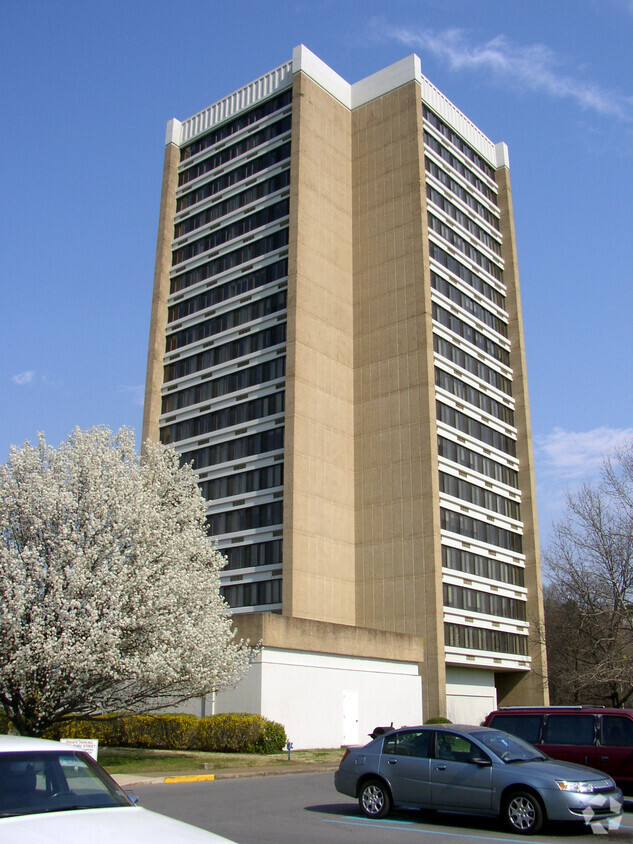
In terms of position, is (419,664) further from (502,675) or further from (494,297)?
(494,297)

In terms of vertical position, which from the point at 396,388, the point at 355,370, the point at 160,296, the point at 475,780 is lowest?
the point at 475,780

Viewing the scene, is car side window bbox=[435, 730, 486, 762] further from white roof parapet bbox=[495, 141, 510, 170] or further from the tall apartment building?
white roof parapet bbox=[495, 141, 510, 170]

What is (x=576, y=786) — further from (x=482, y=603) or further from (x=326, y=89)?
(x=326, y=89)

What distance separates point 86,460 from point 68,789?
64.6 feet

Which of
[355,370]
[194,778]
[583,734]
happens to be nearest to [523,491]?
[355,370]

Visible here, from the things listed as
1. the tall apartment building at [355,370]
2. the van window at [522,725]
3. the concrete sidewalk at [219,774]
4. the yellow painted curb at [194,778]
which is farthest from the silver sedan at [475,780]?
the tall apartment building at [355,370]

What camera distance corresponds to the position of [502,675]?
183ft

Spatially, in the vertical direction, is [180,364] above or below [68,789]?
above

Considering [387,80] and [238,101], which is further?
[238,101]

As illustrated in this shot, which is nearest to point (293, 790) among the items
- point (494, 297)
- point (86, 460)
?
point (86, 460)

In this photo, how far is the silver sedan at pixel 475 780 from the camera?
11.5 meters

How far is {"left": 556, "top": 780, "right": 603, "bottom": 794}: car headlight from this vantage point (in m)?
11.4

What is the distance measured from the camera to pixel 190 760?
2538cm

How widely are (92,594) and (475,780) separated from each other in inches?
547
